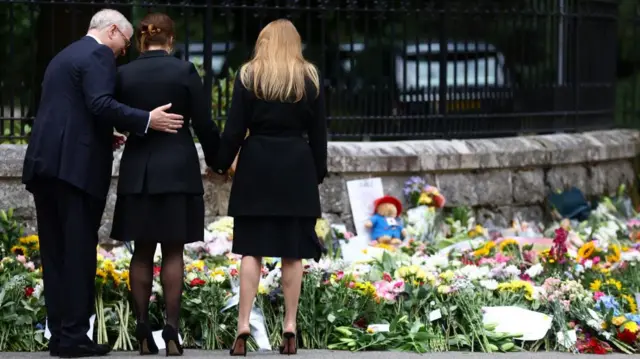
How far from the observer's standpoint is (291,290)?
7152 millimetres

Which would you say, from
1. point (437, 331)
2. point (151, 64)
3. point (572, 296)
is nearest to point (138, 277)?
point (151, 64)

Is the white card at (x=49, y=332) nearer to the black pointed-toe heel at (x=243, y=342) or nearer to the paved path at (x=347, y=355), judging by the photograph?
the paved path at (x=347, y=355)

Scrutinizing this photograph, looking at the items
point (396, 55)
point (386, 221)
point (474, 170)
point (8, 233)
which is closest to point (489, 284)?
point (386, 221)

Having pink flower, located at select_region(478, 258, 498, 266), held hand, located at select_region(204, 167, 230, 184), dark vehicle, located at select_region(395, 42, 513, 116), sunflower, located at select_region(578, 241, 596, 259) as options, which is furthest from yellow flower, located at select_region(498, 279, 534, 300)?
dark vehicle, located at select_region(395, 42, 513, 116)

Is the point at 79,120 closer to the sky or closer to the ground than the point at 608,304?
closer to the sky

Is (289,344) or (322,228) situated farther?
(322,228)

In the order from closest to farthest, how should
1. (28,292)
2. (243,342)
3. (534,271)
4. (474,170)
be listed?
(243,342)
(28,292)
(534,271)
(474,170)

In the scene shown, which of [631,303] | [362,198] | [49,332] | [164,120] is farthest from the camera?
[362,198]

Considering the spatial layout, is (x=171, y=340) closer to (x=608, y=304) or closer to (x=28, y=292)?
(x=28, y=292)

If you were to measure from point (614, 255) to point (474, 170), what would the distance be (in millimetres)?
2019

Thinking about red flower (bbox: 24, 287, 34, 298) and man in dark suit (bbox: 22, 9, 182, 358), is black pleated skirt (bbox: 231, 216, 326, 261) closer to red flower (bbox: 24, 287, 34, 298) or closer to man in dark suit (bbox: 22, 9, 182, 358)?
man in dark suit (bbox: 22, 9, 182, 358)

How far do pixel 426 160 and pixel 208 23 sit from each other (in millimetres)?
1939

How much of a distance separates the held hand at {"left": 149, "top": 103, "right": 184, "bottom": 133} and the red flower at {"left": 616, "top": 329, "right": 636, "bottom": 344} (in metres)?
2.60

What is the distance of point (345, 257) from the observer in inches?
380
